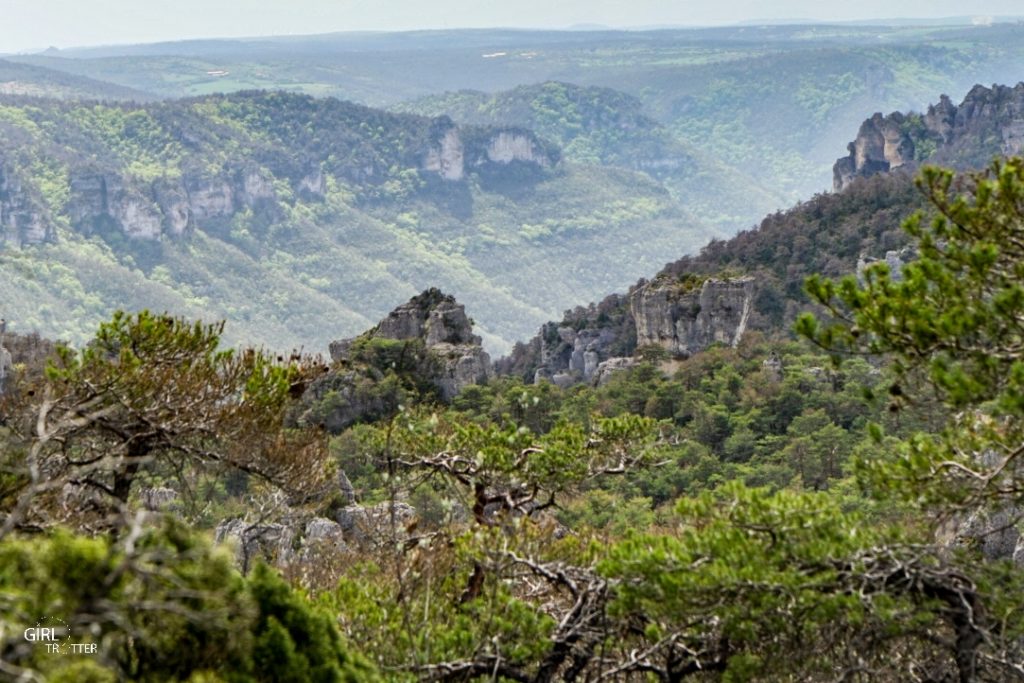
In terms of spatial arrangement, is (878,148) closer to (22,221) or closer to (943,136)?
(943,136)

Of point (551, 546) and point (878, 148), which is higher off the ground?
point (551, 546)

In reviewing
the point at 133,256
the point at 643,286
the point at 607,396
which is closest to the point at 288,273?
the point at 133,256

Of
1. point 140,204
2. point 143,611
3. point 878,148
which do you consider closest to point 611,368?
point 143,611

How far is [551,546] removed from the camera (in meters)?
13.2

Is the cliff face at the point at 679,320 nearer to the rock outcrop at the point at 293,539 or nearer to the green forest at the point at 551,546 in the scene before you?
the rock outcrop at the point at 293,539

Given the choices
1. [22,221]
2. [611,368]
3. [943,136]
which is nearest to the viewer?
[611,368]

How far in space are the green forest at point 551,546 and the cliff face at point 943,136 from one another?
82958 mm

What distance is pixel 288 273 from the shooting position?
179 metres

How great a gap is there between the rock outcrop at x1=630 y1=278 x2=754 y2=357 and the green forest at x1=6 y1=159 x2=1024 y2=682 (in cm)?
4109

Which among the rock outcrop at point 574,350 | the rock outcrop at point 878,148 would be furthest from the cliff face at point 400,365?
the rock outcrop at point 878,148

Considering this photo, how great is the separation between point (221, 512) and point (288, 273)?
149941 mm

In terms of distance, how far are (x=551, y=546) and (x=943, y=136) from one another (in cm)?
9413

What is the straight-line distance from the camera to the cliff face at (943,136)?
9388cm

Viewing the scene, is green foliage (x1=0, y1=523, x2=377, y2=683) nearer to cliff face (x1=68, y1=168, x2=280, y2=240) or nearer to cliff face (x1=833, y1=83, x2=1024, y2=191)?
cliff face (x1=833, y1=83, x2=1024, y2=191)
